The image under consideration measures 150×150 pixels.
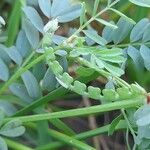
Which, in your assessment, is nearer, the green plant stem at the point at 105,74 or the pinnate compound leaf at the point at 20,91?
the green plant stem at the point at 105,74

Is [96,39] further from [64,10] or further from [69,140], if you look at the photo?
Answer: [69,140]

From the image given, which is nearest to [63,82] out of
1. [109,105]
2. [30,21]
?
[109,105]

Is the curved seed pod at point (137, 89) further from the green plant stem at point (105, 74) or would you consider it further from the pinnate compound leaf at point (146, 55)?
the pinnate compound leaf at point (146, 55)

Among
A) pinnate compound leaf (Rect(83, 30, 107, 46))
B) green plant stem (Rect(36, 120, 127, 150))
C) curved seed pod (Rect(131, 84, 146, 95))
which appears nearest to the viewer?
curved seed pod (Rect(131, 84, 146, 95))

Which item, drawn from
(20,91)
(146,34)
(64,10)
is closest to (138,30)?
(146,34)

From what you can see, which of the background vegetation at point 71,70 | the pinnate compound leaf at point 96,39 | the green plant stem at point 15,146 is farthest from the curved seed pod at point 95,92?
the green plant stem at point 15,146

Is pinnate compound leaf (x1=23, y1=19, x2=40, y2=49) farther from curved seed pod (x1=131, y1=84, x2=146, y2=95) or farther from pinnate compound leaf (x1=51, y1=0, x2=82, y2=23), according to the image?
curved seed pod (x1=131, y1=84, x2=146, y2=95)

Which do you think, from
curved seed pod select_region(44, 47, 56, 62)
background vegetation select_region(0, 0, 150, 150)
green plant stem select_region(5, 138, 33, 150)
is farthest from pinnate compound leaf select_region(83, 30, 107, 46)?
green plant stem select_region(5, 138, 33, 150)

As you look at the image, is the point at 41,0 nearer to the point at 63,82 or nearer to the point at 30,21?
the point at 30,21
